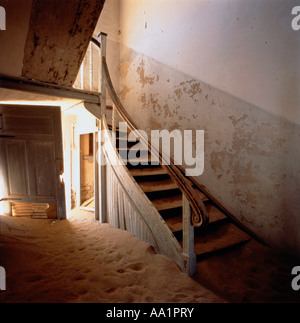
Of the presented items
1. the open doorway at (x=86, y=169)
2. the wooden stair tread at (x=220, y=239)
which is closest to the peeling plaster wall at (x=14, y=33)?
the wooden stair tread at (x=220, y=239)

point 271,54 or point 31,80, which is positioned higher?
point 271,54

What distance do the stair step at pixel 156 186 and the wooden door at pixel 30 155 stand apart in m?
1.90

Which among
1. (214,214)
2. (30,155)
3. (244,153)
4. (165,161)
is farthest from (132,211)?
(30,155)

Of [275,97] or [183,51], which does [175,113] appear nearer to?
[183,51]

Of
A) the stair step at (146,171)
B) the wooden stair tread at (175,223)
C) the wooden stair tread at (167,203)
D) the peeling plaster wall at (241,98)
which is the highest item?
the peeling plaster wall at (241,98)

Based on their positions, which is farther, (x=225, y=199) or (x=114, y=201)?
(x=114, y=201)

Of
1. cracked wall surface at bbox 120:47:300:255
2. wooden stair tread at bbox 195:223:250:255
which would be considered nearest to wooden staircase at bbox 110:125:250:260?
wooden stair tread at bbox 195:223:250:255

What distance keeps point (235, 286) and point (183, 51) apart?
12.4 feet

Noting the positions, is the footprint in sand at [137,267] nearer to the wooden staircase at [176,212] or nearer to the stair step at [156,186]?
the wooden staircase at [176,212]

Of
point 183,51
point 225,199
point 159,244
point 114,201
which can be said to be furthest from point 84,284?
point 183,51

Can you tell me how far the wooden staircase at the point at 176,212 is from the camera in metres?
2.66

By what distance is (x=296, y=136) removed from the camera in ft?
8.11

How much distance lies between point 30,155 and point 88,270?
2608mm

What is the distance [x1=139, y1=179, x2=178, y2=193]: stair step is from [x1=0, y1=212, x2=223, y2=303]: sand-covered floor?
77 centimetres
